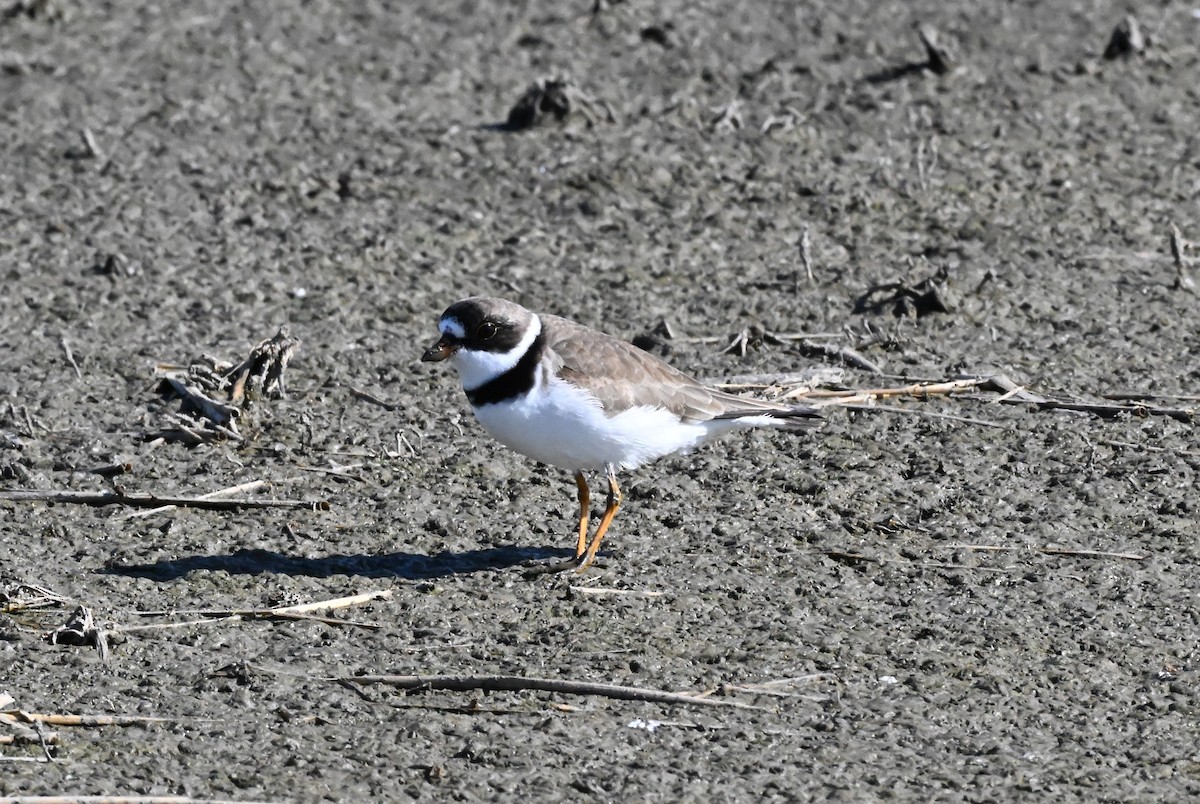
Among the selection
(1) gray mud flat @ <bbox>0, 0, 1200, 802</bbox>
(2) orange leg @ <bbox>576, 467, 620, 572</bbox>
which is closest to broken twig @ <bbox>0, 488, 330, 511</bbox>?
(1) gray mud flat @ <bbox>0, 0, 1200, 802</bbox>

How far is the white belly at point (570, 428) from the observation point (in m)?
5.76

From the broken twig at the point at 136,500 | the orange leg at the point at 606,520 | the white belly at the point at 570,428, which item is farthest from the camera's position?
the broken twig at the point at 136,500

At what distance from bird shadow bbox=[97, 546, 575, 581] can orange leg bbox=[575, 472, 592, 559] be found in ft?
0.37

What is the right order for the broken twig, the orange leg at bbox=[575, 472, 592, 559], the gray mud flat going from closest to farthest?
the gray mud flat
the orange leg at bbox=[575, 472, 592, 559]
the broken twig

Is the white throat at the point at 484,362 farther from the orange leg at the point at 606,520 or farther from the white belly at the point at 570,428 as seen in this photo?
the orange leg at the point at 606,520

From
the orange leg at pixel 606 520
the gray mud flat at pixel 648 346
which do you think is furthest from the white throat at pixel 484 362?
the gray mud flat at pixel 648 346

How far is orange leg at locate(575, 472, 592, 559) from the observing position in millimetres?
5984

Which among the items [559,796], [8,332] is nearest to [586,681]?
[559,796]

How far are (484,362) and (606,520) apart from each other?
71 cm

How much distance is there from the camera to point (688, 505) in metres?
6.48

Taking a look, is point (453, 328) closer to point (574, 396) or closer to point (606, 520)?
point (574, 396)

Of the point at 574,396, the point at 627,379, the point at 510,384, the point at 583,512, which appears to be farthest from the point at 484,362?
the point at 583,512

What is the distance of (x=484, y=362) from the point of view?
588cm

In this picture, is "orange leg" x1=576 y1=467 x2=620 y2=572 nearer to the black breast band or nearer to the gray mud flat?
the gray mud flat
